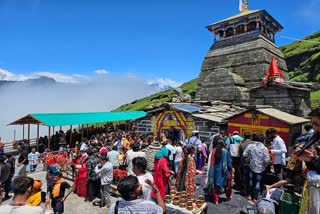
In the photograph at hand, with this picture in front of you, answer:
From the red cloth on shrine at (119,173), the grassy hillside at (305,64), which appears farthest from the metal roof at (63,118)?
the grassy hillside at (305,64)

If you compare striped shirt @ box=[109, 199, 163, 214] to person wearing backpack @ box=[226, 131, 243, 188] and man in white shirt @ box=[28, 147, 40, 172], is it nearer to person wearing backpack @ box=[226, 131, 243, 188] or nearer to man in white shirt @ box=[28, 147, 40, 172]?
person wearing backpack @ box=[226, 131, 243, 188]

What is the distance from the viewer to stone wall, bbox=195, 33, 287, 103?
2349 cm

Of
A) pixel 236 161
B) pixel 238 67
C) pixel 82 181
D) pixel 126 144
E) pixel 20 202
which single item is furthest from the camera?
pixel 238 67

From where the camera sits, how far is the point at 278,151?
682 centimetres

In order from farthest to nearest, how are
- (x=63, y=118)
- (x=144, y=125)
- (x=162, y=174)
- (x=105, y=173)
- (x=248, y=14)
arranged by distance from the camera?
(x=248, y=14) < (x=144, y=125) < (x=63, y=118) < (x=105, y=173) < (x=162, y=174)

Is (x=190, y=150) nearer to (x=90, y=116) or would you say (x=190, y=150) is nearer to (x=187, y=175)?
(x=187, y=175)

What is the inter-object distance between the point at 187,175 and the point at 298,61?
51.3 metres

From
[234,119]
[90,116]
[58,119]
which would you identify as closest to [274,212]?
[234,119]

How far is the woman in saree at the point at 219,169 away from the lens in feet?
21.9

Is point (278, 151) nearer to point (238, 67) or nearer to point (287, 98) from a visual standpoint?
point (287, 98)

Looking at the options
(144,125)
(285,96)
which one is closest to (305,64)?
(285,96)

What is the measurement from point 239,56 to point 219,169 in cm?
2242

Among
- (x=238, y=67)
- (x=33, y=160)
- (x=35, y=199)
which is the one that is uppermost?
(x=238, y=67)

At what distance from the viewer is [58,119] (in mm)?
16375
